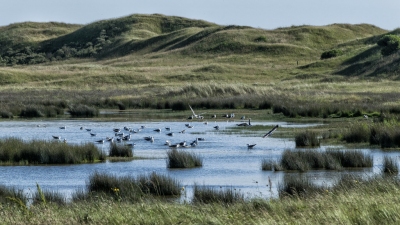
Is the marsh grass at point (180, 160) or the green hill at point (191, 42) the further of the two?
the green hill at point (191, 42)

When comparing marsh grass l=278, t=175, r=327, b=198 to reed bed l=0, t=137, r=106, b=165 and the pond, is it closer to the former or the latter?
the pond

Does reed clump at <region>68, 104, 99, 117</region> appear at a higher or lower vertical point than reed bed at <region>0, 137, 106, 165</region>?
higher

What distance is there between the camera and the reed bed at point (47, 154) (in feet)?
75.7

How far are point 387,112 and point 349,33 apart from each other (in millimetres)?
93155

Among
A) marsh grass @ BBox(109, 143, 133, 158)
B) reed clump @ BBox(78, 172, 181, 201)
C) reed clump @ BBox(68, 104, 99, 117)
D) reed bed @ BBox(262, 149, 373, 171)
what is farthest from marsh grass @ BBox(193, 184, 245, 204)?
reed clump @ BBox(68, 104, 99, 117)

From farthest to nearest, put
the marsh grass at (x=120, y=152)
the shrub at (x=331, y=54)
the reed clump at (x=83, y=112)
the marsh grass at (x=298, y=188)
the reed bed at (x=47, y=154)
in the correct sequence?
the shrub at (x=331, y=54) < the reed clump at (x=83, y=112) < the marsh grass at (x=120, y=152) < the reed bed at (x=47, y=154) < the marsh grass at (x=298, y=188)

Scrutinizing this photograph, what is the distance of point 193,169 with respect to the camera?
21922 mm

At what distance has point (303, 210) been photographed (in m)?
12.5

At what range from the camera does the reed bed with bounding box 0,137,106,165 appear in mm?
23062

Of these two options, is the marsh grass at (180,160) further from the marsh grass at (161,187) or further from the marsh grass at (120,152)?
the marsh grass at (161,187)

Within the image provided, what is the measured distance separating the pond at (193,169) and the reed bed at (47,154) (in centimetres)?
50

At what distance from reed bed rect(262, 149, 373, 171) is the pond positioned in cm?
35

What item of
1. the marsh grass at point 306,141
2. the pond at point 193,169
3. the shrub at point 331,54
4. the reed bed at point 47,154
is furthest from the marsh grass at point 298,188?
the shrub at point 331,54

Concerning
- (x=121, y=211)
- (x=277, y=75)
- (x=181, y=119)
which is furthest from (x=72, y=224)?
(x=277, y=75)
